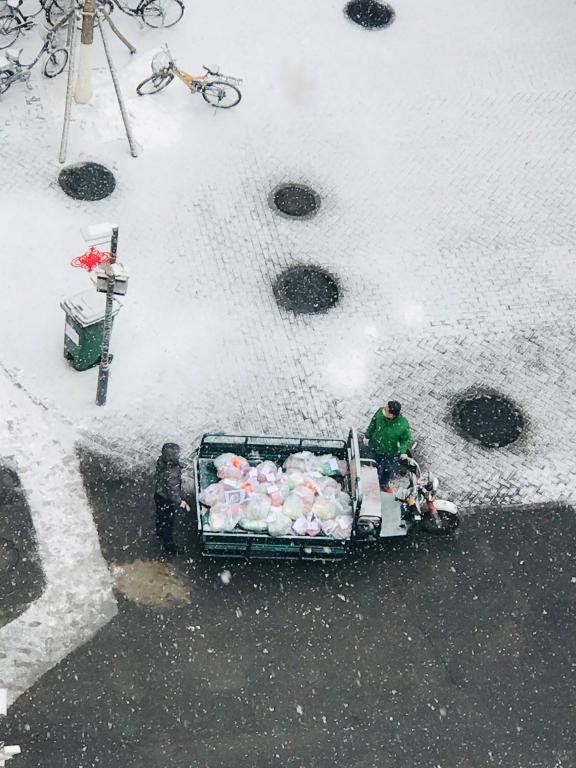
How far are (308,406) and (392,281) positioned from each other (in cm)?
269

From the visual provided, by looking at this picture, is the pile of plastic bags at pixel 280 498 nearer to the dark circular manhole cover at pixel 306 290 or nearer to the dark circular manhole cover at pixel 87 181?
Answer: the dark circular manhole cover at pixel 306 290

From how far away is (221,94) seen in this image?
15812 mm

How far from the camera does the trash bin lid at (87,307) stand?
12.1 m

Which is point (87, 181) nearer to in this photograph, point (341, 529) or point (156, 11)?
point (156, 11)

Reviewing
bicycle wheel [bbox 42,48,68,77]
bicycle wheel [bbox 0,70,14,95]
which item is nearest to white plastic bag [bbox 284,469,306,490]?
bicycle wheel [bbox 0,70,14,95]

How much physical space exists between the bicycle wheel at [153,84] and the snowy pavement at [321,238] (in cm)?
28

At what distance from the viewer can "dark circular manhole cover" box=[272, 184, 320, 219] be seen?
14938mm

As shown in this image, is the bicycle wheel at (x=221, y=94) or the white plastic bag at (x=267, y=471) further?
the bicycle wheel at (x=221, y=94)

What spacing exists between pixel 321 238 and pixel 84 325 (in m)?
4.38

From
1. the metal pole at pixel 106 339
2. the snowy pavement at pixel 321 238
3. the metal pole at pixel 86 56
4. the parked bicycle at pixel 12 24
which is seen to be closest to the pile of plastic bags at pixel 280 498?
the snowy pavement at pixel 321 238

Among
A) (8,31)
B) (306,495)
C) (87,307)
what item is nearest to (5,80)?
(8,31)

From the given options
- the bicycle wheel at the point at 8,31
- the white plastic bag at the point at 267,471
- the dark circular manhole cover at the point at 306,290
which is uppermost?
the bicycle wheel at the point at 8,31

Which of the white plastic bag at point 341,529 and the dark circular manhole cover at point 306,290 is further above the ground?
the dark circular manhole cover at point 306,290

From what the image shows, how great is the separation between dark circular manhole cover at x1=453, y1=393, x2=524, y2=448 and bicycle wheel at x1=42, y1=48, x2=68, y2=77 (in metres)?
8.79
